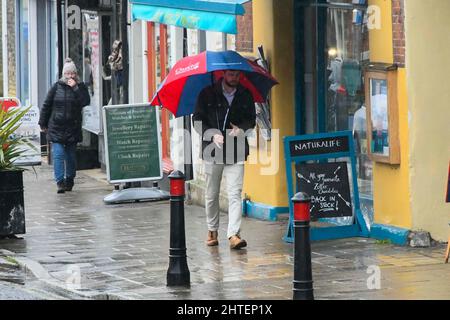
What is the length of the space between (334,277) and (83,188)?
959 cm

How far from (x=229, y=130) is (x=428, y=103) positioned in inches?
79.2

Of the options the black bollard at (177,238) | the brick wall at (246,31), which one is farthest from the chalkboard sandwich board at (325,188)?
the brick wall at (246,31)

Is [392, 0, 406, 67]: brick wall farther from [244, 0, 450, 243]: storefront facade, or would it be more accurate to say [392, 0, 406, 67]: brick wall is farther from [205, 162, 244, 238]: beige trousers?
[205, 162, 244, 238]: beige trousers

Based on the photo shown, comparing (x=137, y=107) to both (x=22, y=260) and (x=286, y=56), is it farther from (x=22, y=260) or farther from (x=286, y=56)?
(x=22, y=260)

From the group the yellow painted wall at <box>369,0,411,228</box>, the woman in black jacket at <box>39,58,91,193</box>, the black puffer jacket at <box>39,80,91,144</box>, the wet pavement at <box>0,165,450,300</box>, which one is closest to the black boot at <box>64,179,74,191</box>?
the woman in black jacket at <box>39,58,91,193</box>

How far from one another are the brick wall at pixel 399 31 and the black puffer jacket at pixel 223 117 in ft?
5.28

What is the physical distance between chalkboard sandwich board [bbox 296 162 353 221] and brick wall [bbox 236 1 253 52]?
10.1ft

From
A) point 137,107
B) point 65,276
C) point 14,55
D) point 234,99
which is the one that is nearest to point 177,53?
point 137,107

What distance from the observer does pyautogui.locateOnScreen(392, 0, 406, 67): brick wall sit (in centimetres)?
1241

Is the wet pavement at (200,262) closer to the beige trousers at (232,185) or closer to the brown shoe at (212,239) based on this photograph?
the brown shoe at (212,239)

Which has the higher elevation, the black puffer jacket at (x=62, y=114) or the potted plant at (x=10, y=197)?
the black puffer jacket at (x=62, y=114)

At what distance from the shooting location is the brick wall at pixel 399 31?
1241cm

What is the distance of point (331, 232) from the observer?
13.2 m

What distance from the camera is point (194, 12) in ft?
44.5
